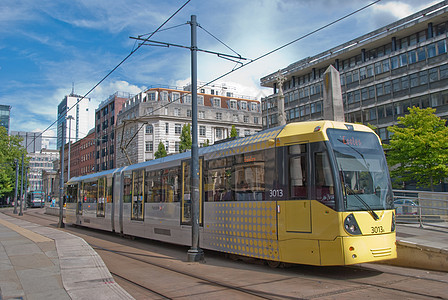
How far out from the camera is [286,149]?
905 cm

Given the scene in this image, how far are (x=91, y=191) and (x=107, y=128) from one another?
6566cm

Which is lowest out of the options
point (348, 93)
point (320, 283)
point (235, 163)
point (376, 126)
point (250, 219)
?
point (320, 283)

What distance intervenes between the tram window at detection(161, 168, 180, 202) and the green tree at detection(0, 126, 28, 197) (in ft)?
183

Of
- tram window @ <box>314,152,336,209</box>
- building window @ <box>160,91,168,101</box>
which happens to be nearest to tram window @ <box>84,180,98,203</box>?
tram window @ <box>314,152,336,209</box>

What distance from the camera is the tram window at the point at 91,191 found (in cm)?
2114

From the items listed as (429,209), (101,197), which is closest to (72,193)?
(101,197)

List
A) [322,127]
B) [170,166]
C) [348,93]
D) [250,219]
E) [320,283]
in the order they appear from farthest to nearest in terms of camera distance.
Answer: [348,93], [170,166], [250,219], [322,127], [320,283]

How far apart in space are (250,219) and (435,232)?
6685mm

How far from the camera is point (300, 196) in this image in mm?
8609

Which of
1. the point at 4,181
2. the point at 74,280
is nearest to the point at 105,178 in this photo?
the point at 74,280

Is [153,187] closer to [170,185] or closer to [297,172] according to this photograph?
[170,185]

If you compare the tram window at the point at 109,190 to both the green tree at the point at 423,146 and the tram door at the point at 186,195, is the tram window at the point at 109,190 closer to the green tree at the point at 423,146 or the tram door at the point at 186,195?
the tram door at the point at 186,195

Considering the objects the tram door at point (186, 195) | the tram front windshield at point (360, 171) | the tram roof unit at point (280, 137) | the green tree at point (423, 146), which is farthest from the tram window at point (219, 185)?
the green tree at point (423, 146)

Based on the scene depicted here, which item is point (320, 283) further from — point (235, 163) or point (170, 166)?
point (170, 166)
